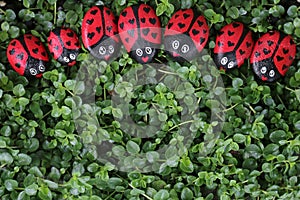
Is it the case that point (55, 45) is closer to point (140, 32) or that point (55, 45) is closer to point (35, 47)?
point (35, 47)

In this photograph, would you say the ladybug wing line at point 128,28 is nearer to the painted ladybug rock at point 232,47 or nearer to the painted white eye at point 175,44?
the painted white eye at point 175,44

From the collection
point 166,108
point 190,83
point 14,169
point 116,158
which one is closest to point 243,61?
point 190,83

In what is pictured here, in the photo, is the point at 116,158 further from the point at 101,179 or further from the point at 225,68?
the point at 225,68

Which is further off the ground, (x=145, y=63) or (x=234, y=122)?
(x=145, y=63)

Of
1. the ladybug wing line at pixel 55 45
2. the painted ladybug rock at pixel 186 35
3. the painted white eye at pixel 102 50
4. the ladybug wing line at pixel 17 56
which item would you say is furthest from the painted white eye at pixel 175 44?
the ladybug wing line at pixel 17 56

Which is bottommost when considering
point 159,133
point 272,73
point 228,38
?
point 159,133

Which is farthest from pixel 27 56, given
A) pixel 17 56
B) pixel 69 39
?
pixel 69 39
